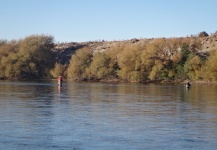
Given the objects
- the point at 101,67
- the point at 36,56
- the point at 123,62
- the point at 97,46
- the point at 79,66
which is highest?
the point at 97,46

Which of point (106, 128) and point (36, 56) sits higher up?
point (36, 56)

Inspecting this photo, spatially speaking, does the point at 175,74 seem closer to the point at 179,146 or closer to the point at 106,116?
the point at 106,116

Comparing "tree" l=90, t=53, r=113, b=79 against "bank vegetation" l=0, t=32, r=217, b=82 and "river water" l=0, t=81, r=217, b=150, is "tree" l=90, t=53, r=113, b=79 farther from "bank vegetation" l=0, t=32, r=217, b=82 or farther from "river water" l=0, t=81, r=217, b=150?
"river water" l=0, t=81, r=217, b=150

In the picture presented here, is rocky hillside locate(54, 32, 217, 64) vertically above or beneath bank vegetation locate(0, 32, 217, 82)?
above

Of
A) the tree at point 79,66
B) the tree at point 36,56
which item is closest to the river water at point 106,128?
the tree at point 79,66

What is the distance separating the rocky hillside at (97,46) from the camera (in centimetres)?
12049

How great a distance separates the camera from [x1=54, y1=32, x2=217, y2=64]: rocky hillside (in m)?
120

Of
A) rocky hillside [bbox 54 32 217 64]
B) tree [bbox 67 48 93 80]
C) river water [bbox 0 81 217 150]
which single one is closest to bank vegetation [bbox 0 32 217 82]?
tree [bbox 67 48 93 80]

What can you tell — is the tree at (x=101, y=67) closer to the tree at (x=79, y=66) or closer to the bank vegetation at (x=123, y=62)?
the bank vegetation at (x=123, y=62)

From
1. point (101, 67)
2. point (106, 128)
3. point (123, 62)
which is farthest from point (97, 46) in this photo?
point (106, 128)

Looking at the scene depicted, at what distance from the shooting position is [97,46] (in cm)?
16038

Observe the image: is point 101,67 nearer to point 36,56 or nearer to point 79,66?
point 79,66

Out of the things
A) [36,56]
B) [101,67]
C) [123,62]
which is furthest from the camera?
[36,56]

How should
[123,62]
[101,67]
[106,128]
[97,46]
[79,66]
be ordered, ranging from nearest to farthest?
[106,128], [123,62], [101,67], [79,66], [97,46]
